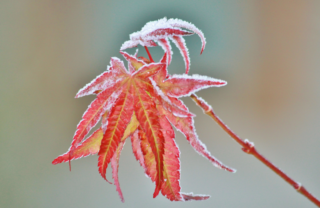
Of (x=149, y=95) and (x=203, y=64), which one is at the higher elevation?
(x=203, y=64)

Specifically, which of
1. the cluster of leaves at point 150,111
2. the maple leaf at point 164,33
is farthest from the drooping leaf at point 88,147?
the maple leaf at point 164,33

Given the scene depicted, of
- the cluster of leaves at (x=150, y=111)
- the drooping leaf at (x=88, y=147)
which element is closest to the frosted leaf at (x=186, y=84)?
the cluster of leaves at (x=150, y=111)

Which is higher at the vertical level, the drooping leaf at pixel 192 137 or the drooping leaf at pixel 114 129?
the drooping leaf at pixel 114 129

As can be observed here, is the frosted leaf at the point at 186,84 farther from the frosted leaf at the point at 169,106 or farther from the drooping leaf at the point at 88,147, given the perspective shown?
the drooping leaf at the point at 88,147

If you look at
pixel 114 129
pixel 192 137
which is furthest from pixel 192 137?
pixel 114 129

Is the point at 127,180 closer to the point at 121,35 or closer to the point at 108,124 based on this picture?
the point at 121,35

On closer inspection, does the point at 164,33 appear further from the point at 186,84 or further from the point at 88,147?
the point at 88,147

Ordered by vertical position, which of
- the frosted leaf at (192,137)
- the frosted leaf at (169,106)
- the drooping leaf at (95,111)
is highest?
the drooping leaf at (95,111)

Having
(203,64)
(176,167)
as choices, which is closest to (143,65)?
(176,167)

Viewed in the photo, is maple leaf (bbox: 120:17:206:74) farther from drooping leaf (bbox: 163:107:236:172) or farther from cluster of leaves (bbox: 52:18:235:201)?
drooping leaf (bbox: 163:107:236:172)
